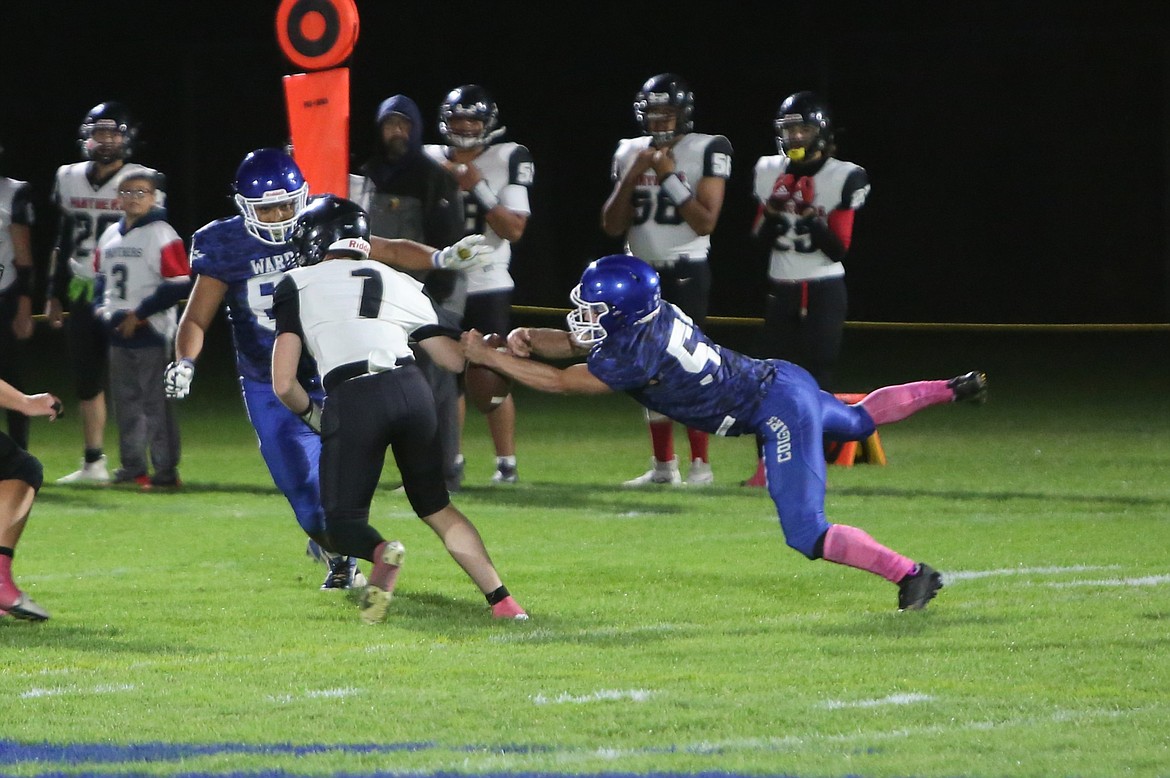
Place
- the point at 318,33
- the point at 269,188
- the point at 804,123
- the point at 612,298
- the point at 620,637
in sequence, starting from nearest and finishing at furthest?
the point at 620,637 < the point at 612,298 < the point at 269,188 < the point at 318,33 < the point at 804,123

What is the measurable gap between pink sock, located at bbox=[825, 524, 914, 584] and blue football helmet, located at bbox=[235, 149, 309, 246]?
2251 millimetres

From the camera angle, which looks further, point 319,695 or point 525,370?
point 525,370

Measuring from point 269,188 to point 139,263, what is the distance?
3099mm

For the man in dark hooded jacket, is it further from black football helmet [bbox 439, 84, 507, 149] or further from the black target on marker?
the black target on marker

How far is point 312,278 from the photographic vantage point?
630 centimetres

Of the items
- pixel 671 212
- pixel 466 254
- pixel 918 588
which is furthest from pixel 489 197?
pixel 918 588

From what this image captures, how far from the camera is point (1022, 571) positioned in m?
7.20

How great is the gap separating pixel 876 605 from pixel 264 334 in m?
2.44

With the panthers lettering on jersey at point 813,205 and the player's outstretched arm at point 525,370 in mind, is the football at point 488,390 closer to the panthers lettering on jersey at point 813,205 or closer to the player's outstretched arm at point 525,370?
the panthers lettering on jersey at point 813,205

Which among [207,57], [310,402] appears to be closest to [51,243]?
[207,57]

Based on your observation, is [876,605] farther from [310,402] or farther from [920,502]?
[920,502]

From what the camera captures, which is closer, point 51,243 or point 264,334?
point 264,334

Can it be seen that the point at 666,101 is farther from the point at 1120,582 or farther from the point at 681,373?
the point at 1120,582

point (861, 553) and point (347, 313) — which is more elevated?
point (347, 313)
